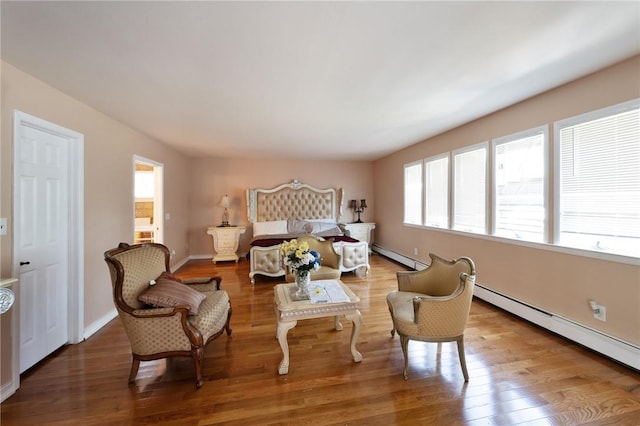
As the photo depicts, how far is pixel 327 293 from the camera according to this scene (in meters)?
2.30

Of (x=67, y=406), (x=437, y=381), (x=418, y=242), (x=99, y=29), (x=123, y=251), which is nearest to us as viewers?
(x=99, y=29)

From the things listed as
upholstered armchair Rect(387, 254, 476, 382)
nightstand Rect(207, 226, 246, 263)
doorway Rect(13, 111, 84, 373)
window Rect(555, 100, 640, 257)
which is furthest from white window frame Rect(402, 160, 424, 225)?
doorway Rect(13, 111, 84, 373)

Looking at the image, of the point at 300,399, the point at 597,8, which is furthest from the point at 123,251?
the point at 597,8

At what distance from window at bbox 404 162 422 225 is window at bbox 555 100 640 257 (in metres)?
2.40

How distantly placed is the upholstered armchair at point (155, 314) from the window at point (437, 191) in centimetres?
382

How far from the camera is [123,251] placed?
2074 millimetres

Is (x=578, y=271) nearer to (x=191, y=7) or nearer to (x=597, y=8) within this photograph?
(x=597, y=8)

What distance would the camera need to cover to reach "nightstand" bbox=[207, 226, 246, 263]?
5.46 meters

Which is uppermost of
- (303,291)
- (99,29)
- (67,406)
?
(99,29)

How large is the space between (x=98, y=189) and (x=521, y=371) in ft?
14.8

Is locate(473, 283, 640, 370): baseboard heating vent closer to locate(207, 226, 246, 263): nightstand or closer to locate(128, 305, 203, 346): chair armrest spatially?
locate(128, 305, 203, 346): chair armrest

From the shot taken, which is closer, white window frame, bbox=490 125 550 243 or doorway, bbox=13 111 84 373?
doorway, bbox=13 111 84 373

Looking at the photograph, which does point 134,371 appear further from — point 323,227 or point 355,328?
point 323,227

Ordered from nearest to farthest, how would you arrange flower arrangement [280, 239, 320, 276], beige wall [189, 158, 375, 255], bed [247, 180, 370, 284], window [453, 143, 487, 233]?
flower arrangement [280, 239, 320, 276] → window [453, 143, 487, 233] → bed [247, 180, 370, 284] → beige wall [189, 158, 375, 255]
